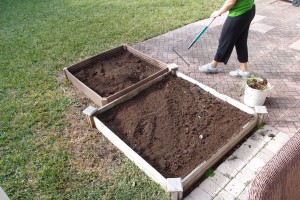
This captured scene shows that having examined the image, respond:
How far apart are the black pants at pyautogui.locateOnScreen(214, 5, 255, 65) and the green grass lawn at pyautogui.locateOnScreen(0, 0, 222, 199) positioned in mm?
2560

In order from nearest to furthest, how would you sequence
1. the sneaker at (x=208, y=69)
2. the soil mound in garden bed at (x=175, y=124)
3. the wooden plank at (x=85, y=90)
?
the soil mound in garden bed at (x=175, y=124) < the wooden plank at (x=85, y=90) < the sneaker at (x=208, y=69)

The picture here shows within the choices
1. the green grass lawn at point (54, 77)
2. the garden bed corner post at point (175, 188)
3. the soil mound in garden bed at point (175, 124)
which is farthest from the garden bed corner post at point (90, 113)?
the garden bed corner post at point (175, 188)

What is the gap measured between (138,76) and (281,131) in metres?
2.52

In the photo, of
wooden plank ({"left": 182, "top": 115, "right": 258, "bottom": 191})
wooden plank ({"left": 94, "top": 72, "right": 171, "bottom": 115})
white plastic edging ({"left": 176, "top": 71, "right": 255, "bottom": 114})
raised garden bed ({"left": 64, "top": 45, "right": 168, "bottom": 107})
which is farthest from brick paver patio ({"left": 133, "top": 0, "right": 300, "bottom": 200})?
wooden plank ({"left": 94, "top": 72, "right": 171, "bottom": 115})

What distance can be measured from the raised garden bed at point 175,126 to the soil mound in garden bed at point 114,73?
0.42 m

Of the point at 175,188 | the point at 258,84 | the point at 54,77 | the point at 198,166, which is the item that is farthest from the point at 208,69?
the point at 54,77

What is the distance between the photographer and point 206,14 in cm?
768

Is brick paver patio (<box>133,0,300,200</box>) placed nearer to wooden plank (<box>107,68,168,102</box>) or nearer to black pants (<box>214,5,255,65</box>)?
black pants (<box>214,5,255,65</box>)

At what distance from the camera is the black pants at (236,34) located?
415cm

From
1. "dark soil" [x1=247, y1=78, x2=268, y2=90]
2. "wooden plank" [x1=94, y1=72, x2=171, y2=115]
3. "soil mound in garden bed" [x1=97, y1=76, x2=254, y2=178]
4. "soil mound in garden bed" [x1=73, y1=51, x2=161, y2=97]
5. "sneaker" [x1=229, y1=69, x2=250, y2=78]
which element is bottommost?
"sneaker" [x1=229, y1=69, x2=250, y2=78]

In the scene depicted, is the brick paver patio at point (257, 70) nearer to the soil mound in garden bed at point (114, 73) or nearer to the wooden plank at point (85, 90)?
the soil mound in garden bed at point (114, 73)

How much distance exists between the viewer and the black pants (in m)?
4.15

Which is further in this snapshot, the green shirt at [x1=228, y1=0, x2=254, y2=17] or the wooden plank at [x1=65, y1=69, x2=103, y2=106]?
the wooden plank at [x1=65, y1=69, x2=103, y2=106]

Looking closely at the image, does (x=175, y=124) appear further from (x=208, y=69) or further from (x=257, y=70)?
(x=257, y=70)
